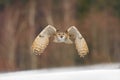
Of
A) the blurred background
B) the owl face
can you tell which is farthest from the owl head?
the blurred background

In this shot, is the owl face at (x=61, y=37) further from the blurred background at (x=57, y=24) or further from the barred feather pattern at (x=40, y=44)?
the blurred background at (x=57, y=24)

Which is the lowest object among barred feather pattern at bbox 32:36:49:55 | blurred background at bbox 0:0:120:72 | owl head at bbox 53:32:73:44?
barred feather pattern at bbox 32:36:49:55

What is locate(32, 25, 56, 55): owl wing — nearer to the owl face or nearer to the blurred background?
the owl face

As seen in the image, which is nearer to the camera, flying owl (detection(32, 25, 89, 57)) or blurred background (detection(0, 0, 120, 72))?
flying owl (detection(32, 25, 89, 57))

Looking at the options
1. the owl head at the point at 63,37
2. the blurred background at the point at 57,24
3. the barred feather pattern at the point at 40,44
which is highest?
the blurred background at the point at 57,24

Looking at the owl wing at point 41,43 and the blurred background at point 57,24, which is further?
the blurred background at point 57,24

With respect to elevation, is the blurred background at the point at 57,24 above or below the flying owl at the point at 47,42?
above

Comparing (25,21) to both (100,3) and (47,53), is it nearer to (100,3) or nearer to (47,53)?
(47,53)

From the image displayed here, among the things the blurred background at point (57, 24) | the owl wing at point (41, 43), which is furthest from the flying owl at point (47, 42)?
the blurred background at point (57, 24)
